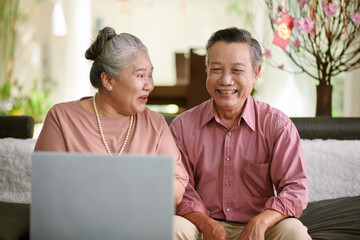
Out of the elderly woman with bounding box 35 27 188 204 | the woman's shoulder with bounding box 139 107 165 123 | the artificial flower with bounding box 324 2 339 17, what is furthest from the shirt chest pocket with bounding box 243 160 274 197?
the artificial flower with bounding box 324 2 339 17

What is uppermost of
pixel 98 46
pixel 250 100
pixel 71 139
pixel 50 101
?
pixel 98 46

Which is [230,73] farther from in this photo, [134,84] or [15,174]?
[15,174]

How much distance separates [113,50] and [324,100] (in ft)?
3.87

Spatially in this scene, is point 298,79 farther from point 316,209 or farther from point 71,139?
point 71,139

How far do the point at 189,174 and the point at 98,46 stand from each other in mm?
589

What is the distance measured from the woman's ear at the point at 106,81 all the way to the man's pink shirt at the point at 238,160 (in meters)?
0.31

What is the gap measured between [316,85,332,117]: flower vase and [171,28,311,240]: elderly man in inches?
25.1

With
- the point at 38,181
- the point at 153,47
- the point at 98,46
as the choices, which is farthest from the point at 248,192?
the point at 153,47

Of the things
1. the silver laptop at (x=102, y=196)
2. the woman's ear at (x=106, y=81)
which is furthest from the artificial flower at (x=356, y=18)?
the silver laptop at (x=102, y=196)

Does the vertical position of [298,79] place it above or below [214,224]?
above

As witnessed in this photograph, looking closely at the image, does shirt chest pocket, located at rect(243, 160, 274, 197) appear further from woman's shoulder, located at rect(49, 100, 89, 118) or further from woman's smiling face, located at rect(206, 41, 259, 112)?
woman's shoulder, located at rect(49, 100, 89, 118)

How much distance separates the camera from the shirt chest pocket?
1623 mm

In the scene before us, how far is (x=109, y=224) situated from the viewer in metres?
0.98

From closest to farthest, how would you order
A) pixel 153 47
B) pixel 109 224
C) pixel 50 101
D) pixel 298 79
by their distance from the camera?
pixel 109 224
pixel 298 79
pixel 50 101
pixel 153 47
